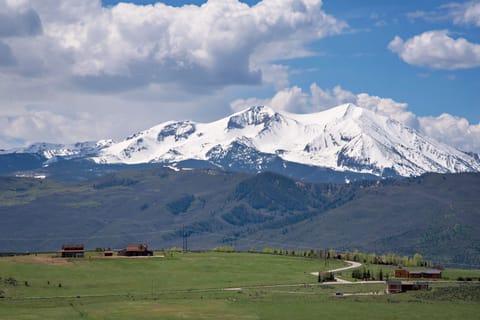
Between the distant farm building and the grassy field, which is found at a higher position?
the distant farm building

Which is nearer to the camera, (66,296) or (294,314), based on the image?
(294,314)

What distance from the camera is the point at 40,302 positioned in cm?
17375

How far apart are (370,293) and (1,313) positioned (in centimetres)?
7549

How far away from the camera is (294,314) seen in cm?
15625

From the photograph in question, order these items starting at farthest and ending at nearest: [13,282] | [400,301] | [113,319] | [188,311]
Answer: [13,282] < [400,301] < [188,311] < [113,319]

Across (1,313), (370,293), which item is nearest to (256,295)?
(370,293)

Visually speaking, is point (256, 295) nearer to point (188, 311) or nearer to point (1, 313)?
point (188, 311)

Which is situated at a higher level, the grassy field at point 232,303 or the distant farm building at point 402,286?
the distant farm building at point 402,286

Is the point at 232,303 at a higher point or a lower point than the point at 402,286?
lower

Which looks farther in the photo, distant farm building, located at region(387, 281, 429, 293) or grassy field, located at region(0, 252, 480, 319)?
distant farm building, located at region(387, 281, 429, 293)

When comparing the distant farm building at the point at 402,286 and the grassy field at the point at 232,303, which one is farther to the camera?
the distant farm building at the point at 402,286

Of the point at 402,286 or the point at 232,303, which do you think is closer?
the point at 232,303

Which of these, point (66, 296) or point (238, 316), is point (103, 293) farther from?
point (238, 316)

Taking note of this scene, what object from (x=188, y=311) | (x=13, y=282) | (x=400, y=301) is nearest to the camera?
(x=188, y=311)
